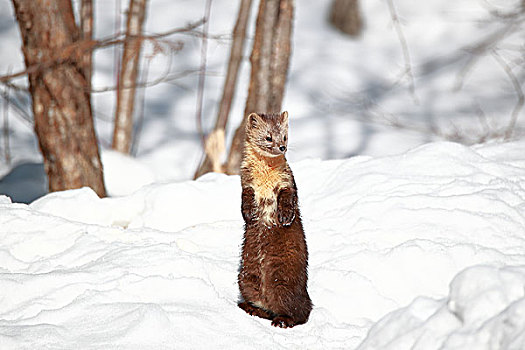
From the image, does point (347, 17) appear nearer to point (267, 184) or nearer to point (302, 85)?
point (302, 85)

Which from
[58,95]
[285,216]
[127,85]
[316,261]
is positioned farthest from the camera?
[127,85]

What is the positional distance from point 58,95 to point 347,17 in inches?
440

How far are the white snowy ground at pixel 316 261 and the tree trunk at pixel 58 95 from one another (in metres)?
0.87

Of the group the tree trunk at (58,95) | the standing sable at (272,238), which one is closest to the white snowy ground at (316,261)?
the standing sable at (272,238)

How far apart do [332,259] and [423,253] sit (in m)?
0.59

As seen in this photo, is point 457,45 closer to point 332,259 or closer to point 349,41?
point 349,41

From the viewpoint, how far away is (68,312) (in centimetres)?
316

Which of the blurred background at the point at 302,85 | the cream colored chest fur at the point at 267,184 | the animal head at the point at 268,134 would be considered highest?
the animal head at the point at 268,134

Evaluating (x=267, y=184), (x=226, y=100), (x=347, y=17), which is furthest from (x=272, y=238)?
(x=347, y=17)

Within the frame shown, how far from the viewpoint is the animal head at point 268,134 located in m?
3.31

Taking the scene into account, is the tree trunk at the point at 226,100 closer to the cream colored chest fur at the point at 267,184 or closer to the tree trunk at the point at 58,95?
the tree trunk at the point at 58,95

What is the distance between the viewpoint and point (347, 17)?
50.3 ft

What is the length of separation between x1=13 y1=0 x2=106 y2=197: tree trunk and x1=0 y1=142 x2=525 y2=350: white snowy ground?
34.4 inches

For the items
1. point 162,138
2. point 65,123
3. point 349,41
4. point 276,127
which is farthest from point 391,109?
point 276,127
